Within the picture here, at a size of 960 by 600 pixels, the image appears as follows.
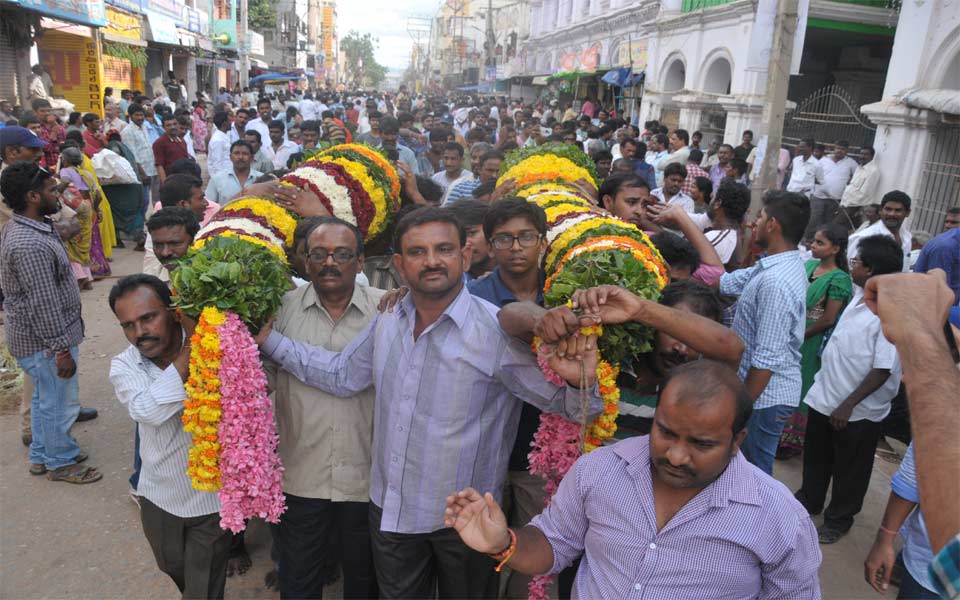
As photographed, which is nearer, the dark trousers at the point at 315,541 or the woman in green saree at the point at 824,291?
the dark trousers at the point at 315,541

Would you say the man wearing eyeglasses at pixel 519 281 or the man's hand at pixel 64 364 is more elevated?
the man wearing eyeglasses at pixel 519 281

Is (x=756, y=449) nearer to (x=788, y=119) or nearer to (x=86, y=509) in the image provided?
(x=86, y=509)

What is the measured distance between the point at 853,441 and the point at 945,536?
3728 millimetres

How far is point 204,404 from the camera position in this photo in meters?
2.95

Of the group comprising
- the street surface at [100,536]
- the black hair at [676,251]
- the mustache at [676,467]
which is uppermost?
the black hair at [676,251]

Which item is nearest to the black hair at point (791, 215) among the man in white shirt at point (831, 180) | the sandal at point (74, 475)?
the sandal at point (74, 475)

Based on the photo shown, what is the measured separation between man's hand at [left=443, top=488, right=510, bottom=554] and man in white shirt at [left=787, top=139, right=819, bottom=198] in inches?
449

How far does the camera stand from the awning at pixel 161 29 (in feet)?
81.1

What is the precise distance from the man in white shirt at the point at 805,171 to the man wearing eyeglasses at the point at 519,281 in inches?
391

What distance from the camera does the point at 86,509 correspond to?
4.79 meters

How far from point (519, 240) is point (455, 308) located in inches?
35.1

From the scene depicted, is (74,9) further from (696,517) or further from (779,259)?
(696,517)

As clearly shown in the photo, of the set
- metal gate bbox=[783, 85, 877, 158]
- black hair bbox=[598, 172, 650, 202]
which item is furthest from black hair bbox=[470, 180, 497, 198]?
metal gate bbox=[783, 85, 877, 158]

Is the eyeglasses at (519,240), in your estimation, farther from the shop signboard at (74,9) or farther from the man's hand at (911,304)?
the shop signboard at (74,9)
